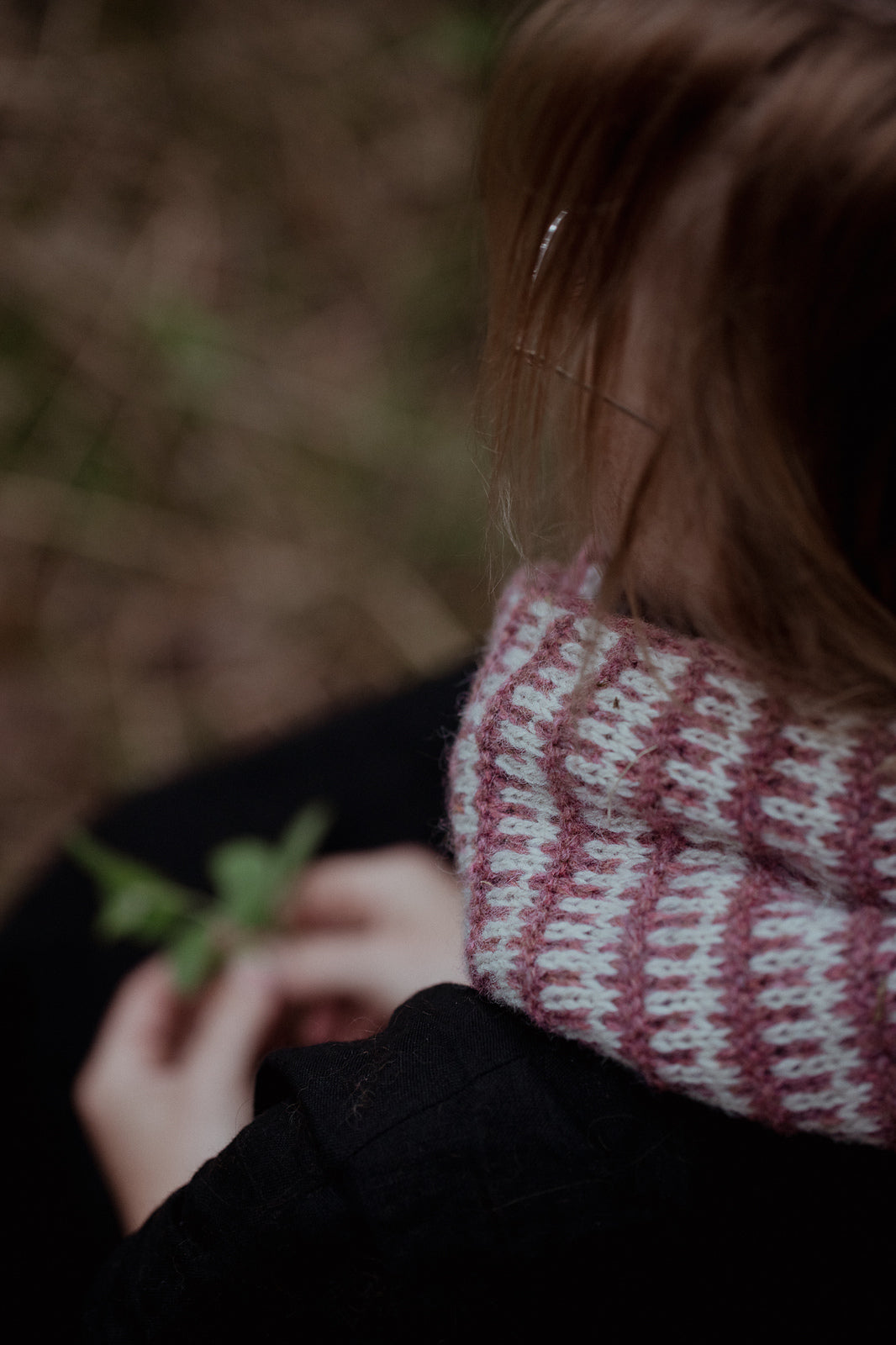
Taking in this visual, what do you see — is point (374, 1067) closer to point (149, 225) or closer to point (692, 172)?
point (692, 172)

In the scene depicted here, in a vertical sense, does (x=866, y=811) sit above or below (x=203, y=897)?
above

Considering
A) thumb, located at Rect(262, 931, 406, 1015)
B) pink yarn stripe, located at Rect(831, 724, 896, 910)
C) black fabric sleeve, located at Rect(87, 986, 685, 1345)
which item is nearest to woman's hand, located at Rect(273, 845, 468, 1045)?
thumb, located at Rect(262, 931, 406, 1015)

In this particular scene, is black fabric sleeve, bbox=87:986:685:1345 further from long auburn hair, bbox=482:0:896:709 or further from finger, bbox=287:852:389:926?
finger, bbox=287:852:389:926

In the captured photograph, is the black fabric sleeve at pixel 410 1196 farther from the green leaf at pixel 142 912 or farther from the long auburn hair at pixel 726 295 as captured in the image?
the green leaf at pixel 142 912

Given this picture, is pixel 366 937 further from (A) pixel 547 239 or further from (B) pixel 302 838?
(A) pixel 547 239

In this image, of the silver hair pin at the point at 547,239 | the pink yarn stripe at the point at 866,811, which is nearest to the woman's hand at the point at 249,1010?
the pink yarn stripe at the point at 866,811

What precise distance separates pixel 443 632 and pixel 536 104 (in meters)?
0.98

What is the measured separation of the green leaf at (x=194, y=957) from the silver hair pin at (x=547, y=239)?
23.2 inches

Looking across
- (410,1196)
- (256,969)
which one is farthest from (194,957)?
(410,1196)

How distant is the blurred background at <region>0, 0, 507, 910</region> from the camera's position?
52.1 inches

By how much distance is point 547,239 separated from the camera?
0.39m

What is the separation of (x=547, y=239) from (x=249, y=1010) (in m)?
0.58

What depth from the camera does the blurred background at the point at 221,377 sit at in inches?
→ 52.1

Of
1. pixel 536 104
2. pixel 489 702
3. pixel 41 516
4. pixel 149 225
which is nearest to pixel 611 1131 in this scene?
pixel 489 702
